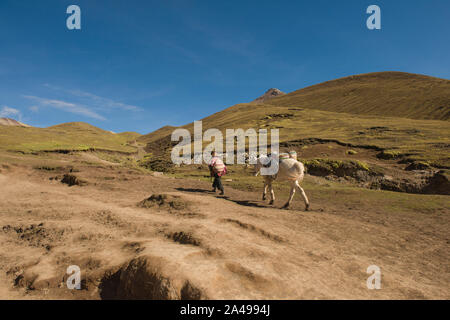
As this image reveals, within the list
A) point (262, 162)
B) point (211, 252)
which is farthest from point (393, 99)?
point (211, 252)

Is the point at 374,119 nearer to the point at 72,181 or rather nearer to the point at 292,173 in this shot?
the point at 292,173

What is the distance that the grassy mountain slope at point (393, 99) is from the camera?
203 feet

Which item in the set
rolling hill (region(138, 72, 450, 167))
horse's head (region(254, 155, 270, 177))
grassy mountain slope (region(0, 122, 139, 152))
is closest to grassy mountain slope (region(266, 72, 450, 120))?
rolling hill (region(138, 72, 450, 167))

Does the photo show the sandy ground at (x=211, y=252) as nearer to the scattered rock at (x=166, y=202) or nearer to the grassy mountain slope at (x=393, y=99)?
the scattered rock at (x=166, y=202)

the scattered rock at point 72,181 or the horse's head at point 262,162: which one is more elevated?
the horse's head at point 262,162

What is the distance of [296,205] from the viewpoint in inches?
461

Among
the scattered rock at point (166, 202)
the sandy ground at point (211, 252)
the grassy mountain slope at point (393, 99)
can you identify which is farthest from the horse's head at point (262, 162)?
the grassy mountain slope at point (393, 99)

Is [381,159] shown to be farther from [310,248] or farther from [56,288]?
[56,288]

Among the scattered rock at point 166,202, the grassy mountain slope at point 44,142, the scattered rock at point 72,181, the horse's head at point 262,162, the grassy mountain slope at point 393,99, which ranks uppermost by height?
the grassy mountain slope at point 393,99

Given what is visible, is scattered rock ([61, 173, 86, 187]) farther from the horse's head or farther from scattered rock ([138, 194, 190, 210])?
the horse's head

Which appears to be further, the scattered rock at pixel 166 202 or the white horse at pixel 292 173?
the white horse at pixel 292 173

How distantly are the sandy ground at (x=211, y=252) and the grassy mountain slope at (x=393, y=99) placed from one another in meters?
63.4

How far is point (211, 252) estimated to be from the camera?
4996mm

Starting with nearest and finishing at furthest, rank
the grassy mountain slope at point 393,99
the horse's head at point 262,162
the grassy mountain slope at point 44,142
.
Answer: the horse's head at point 262,162 < the grassy mountain slope at point 44,142 < the grassy mountain slope at point 393,99
